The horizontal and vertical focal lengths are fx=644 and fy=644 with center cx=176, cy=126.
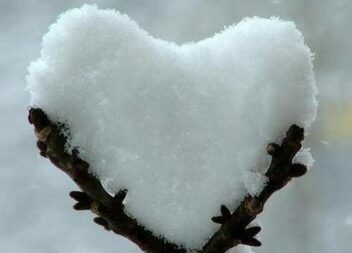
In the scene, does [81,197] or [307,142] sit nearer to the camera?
[81,197]

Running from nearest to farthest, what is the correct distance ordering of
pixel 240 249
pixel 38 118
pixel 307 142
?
pixel 38 118 → pixel 240 249 → pixel 307 142

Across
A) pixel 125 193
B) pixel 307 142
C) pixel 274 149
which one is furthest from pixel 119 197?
pixel 307 142

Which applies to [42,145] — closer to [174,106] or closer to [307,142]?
[174,106]

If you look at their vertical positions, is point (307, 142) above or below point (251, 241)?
above

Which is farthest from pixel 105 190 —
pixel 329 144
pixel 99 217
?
pixel 329 144

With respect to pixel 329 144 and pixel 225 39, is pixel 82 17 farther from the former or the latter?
pixel 329 144

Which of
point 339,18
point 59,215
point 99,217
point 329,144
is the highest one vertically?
point 339,18

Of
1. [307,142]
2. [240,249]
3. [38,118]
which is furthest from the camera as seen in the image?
[307,142]

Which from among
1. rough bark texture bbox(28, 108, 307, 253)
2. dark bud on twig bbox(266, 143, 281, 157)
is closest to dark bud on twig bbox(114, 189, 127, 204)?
rough bark texture bbox(28, 108, 307, 253)
